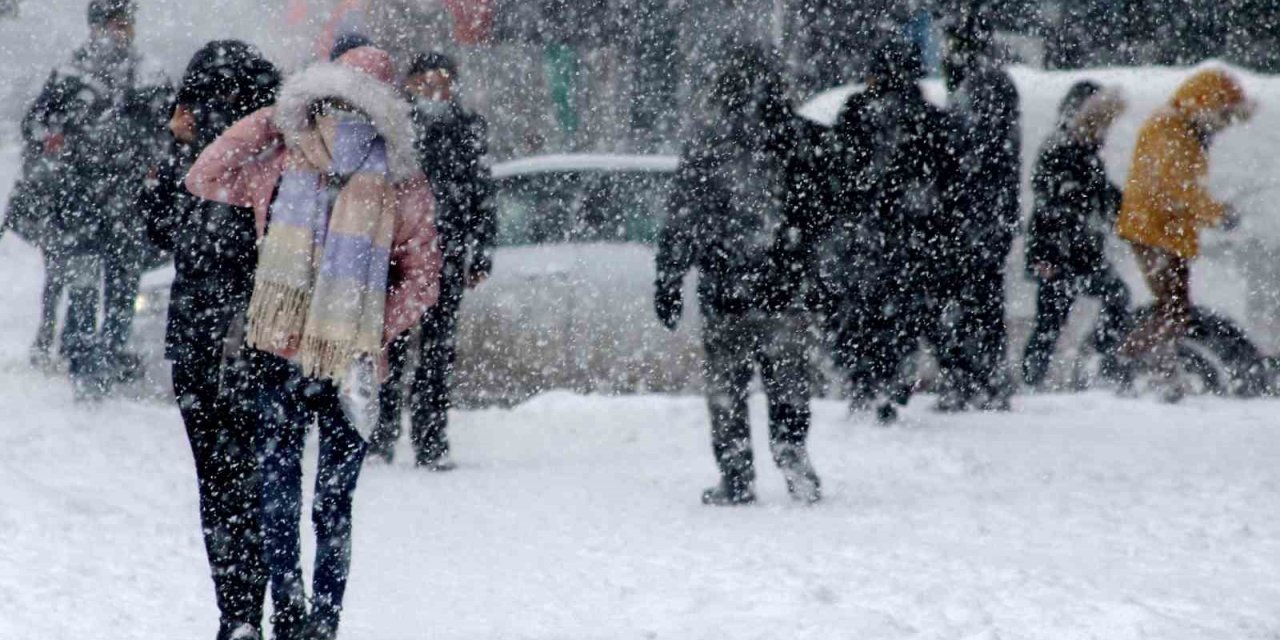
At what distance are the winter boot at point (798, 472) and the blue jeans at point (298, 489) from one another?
9.46 ft

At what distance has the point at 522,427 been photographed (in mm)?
10188

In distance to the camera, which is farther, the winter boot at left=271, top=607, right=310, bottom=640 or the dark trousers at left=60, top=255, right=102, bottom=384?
the dark trousers at left=60, top=255, right=102, bottom=384

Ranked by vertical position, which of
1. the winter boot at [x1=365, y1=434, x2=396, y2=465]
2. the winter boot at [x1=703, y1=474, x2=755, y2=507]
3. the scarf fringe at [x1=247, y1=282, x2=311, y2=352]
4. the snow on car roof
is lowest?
the winter boot at [x1=703, y1=474, x2=755, y2=507]

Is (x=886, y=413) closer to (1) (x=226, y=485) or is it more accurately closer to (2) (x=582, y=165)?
(2) (x=582, y=165)

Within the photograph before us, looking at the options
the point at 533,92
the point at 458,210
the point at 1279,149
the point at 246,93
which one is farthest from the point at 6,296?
the point at 246,93

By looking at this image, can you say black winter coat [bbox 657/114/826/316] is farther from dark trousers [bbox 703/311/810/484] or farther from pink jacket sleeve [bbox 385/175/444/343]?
pink jacket sleeve [bbox 385/175/444/343]

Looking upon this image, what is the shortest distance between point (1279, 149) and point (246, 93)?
7808 mm

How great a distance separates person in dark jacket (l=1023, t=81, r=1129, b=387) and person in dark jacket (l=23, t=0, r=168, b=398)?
4656mm

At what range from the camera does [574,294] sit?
34.4 ft

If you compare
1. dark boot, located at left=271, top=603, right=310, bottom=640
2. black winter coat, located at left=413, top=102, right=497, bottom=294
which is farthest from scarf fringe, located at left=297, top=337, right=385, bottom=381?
black winter coat, located at left=413, top=102, right=497, bottom=294

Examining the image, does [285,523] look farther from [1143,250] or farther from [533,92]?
[533,92]

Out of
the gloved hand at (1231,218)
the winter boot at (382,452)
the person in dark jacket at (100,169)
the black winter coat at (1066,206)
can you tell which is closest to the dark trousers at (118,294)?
the person in dark jacket at (100,169)

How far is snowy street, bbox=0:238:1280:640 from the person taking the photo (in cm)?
552

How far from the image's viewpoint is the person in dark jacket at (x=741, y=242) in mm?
7227
